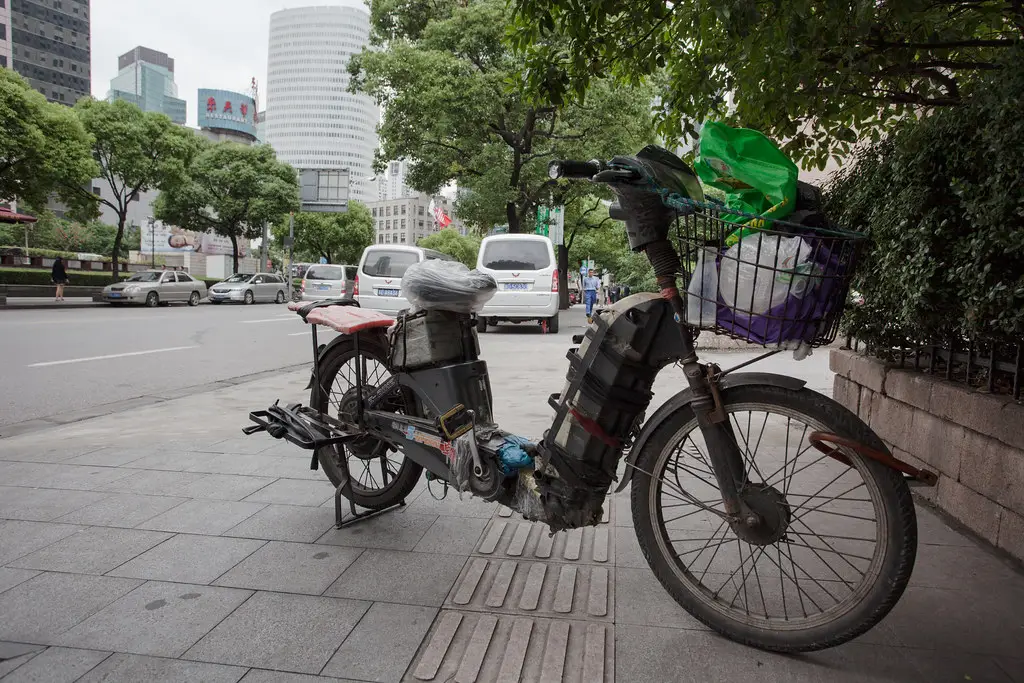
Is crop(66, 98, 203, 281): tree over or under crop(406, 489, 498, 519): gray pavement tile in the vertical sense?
over

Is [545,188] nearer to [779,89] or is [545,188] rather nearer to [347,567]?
[779,89]

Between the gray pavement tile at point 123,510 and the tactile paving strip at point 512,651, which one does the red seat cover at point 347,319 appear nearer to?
the gray pavement tile at point 123,510

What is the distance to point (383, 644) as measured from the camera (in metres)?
2.22

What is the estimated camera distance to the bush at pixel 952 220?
99.9 inches

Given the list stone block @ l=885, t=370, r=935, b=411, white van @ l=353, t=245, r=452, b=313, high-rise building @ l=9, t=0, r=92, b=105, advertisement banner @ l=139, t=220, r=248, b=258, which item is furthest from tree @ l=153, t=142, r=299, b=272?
high-rise building @ l=9, t=0, r=92, b=105

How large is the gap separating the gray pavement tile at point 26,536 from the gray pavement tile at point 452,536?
1.63m

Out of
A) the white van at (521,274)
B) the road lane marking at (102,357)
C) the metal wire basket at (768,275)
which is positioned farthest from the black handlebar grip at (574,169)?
the white van at (521,274)

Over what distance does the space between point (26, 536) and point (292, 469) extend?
1451 millimetres

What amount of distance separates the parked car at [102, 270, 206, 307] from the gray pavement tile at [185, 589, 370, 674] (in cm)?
2488

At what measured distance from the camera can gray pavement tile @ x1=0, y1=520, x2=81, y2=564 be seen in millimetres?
2922

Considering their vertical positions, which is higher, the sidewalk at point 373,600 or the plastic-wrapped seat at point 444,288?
the plastic-wrapped seat at point 444,288

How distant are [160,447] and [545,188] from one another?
20.0 metres

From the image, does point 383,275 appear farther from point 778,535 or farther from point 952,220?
point 778,535

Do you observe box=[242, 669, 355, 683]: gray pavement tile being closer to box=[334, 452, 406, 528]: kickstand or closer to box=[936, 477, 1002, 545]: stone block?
box=[334, 452, 406, 528]: kickstand
